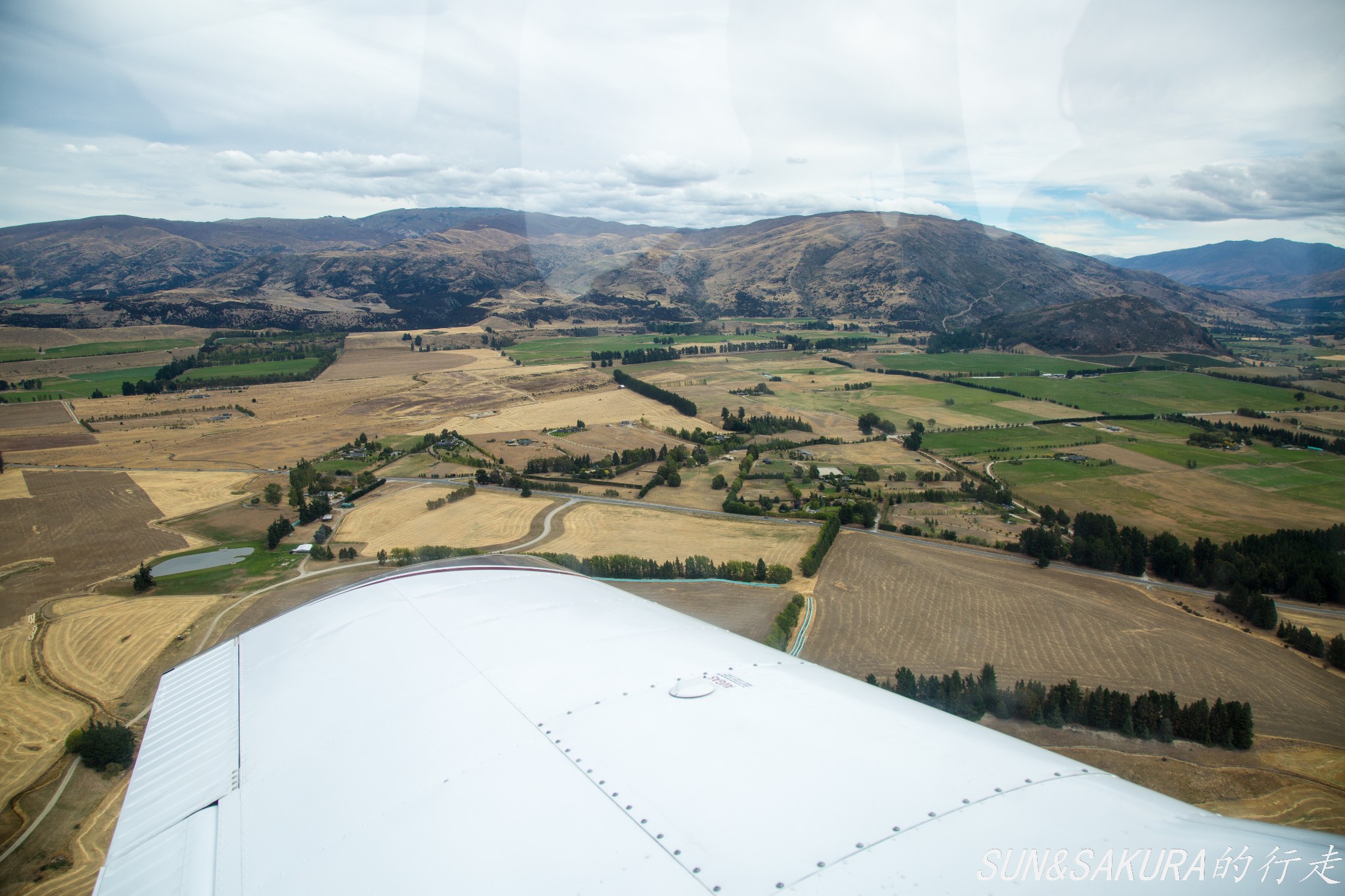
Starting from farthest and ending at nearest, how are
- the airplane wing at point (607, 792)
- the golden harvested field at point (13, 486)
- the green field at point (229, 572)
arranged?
the golden harvested field at point (13, 486)
the green field at point (229, 572)
the airplane wing at point (607, 792)

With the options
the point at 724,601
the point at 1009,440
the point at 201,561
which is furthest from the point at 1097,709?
the point at 1009,440

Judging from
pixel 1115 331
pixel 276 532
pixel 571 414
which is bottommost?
pixel 276 532

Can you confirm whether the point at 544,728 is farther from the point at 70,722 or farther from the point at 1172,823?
the point at 70,722

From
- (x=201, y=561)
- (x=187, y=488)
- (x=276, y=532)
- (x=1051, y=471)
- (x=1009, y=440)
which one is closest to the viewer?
(x=201, y=561)

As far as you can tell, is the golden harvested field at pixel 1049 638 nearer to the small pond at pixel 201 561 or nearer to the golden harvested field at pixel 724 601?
the golden harvested field at pixel 724 601

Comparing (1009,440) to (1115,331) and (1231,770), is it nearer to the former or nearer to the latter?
(1231,770)

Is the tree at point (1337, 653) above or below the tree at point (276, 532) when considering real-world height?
above

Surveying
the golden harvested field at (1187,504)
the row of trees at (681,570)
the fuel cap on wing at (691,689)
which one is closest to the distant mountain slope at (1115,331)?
the golden harvested field at (1187,504)
